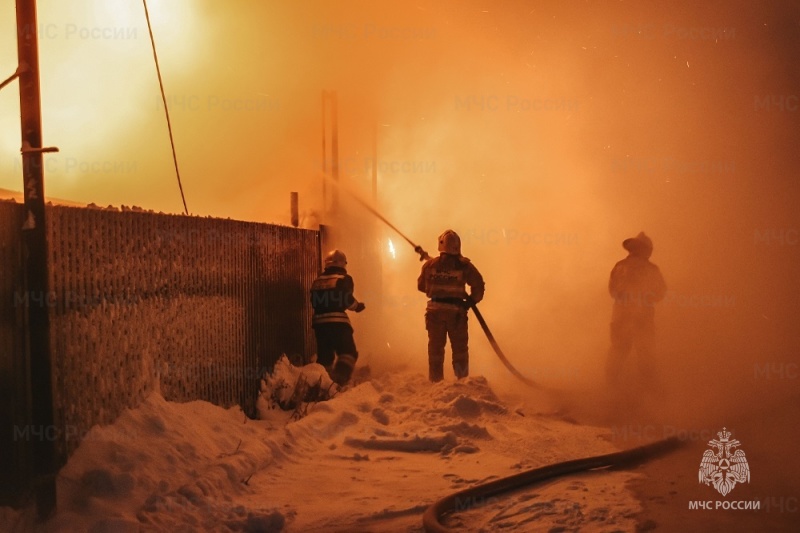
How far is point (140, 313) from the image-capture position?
646 centimetres

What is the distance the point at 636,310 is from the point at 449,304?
108 inches

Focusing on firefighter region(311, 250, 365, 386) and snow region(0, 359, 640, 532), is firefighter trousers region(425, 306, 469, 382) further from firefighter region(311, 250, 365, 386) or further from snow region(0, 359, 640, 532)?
snow region(0, 359, 640, 532)

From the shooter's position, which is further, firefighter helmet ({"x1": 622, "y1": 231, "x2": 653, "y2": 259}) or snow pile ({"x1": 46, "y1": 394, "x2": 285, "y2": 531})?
firefighter helmet ({"x1": 622, "y1": 231, "x2": 653, "y2": 259})

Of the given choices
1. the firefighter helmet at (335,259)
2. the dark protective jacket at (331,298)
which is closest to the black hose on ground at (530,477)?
the dark protective jacket at (331,298)

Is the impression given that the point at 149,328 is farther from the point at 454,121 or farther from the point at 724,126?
the point at 724,126

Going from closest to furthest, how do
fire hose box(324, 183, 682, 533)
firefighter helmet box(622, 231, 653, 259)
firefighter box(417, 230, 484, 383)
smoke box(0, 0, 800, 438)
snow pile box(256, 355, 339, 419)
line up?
fire hose box(324, 183, 682, 533) → snow pile box(256, 355, 339, 419) → firefighter box(417, 230, 484, 383) → firefighter helmet box(622, 231, 653, 259) → smoke box(0, 0, 800, 438)

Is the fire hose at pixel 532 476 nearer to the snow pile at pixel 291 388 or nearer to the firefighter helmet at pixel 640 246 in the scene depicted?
the snow pile at pixel 291 388

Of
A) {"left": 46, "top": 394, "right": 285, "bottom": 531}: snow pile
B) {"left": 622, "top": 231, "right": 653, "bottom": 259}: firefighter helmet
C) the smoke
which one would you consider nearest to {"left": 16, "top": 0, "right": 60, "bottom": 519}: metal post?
{"left": 46, "top": 394, "right": 285, "bottom": 531}: snow pile

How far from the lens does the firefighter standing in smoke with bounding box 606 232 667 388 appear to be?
420 inches

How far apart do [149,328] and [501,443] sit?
338 centimetres

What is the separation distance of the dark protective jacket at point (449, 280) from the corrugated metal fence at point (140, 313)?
1925 mm

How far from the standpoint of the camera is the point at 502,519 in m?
5.07

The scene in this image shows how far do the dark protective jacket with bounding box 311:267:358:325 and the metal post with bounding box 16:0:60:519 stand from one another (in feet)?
17.1

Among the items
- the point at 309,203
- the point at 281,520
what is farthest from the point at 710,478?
the point at 309,203
